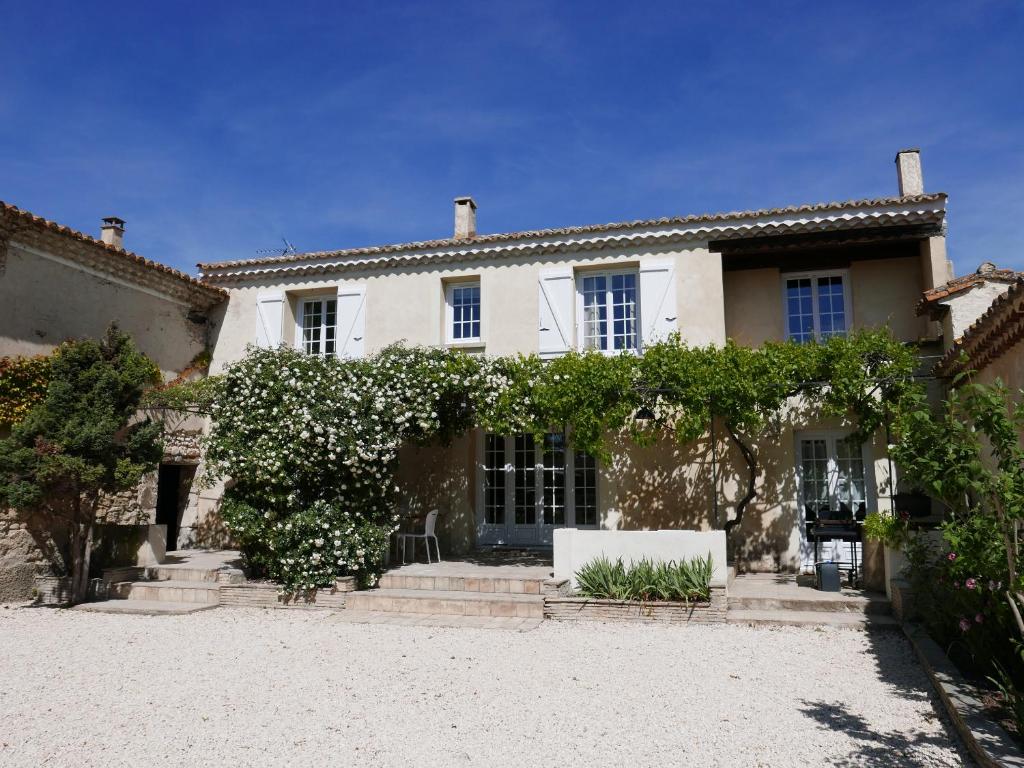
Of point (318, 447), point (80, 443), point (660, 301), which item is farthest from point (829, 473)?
point (80, 443)

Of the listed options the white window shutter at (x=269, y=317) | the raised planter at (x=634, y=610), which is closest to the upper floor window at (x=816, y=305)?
the raised planter at (x=634, y=610)

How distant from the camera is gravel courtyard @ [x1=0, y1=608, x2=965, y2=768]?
4.48 metres

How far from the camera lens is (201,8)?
867 centimetres

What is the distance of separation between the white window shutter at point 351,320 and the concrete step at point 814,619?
26.6 feet

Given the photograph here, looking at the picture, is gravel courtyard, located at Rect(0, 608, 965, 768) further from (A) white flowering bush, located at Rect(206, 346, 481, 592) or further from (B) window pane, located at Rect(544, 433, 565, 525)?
(B) window pane, located at Rect(544, 433, 565, 525)

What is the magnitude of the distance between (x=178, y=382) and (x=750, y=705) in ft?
38.0

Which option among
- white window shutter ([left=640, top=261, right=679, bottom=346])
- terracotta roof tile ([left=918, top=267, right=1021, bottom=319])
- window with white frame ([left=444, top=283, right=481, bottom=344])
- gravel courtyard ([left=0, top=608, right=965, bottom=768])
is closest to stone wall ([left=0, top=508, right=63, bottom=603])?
gravel courtyard ([left=0, top=608, right=965, bottom=768])

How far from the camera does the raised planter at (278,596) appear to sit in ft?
31.7

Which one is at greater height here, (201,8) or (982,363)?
(201,8)

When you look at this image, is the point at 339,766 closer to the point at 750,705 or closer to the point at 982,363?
the point at 750,705

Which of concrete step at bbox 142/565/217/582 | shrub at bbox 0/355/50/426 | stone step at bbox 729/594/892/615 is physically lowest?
stone step at bbox 729/594/892/615

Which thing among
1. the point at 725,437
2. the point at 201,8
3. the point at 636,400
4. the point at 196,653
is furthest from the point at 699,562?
the point at 201,8

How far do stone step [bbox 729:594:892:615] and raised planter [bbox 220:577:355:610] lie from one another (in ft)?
16.6

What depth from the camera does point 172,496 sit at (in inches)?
563
